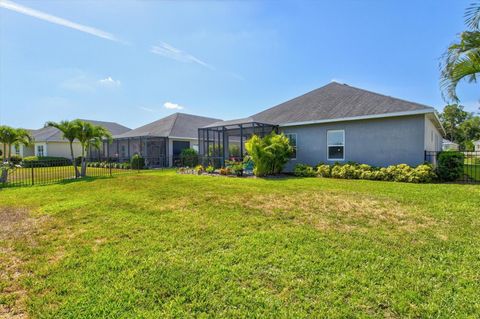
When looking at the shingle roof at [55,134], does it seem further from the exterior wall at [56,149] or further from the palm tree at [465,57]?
the palm tree at [465,57]

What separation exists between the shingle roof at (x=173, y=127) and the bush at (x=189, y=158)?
7.45 ft

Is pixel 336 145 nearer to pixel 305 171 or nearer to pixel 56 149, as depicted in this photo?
pixel 305 171

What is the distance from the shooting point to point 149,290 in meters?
3.00

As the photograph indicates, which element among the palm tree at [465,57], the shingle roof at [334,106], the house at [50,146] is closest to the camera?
the palm tree at [465,57]

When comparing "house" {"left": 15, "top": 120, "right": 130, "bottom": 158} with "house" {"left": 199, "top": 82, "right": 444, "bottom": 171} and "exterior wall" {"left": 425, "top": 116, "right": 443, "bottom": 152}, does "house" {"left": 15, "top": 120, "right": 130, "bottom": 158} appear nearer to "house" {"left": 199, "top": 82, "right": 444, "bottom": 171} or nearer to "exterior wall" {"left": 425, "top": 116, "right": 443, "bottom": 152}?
"house" {"left": 199, "top": 82, "right": 444, "bottom": 171}

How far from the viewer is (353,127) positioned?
1286cm

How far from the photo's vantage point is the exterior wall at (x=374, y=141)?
36.5ft

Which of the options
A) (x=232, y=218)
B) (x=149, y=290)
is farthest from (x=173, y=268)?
(x=232, y=218)

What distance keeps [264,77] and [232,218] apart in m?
14.6

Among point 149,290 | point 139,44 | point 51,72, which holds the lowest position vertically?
point 149,290

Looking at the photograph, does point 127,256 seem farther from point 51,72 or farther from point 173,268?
point 51,72

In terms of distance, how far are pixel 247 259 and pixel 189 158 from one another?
17.8 metres

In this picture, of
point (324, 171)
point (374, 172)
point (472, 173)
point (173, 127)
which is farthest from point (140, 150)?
point (472, 173)

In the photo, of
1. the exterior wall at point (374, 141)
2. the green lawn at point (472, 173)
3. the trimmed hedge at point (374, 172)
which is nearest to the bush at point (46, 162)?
the trimmed hedge at point (374, 172)
